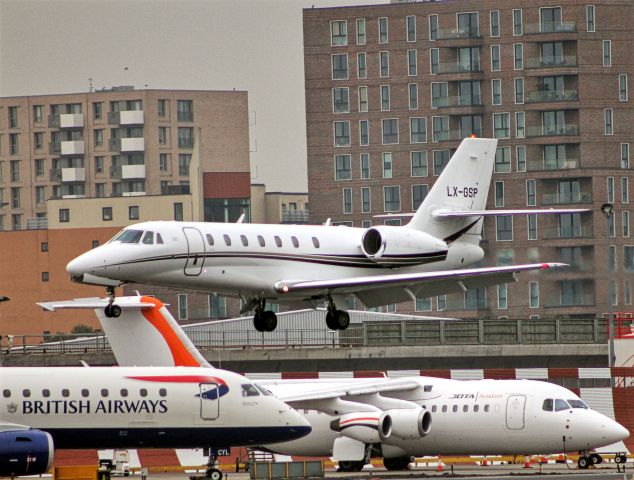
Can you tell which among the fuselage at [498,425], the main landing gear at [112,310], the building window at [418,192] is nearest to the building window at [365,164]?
the building window at [418,192]

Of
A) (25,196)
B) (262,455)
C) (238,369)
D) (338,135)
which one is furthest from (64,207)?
(262,455)

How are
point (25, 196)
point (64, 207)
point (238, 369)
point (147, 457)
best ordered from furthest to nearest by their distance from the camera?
point (25, 196)
point (64, 207)
point (238, 369)
point (147, 457)

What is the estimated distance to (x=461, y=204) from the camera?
5116cm

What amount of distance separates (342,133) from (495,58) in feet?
47.5

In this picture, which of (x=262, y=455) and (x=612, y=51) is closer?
(x=262, y=455)

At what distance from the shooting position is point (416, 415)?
47812 millimetres

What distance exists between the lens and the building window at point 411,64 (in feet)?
433

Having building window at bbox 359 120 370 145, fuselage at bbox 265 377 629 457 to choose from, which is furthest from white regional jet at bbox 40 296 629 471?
building window at bbox 359 120 370 145

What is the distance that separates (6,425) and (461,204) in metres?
17.8

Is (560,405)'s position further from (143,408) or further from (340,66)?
(340,66)

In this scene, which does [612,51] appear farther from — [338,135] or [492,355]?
[492,355]

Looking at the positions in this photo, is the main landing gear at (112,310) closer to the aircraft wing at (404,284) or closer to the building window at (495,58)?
the aircraft wing at (404,284)

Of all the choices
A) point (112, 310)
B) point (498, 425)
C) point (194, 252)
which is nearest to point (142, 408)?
point (112, 310)

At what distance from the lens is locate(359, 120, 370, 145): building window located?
133 m
